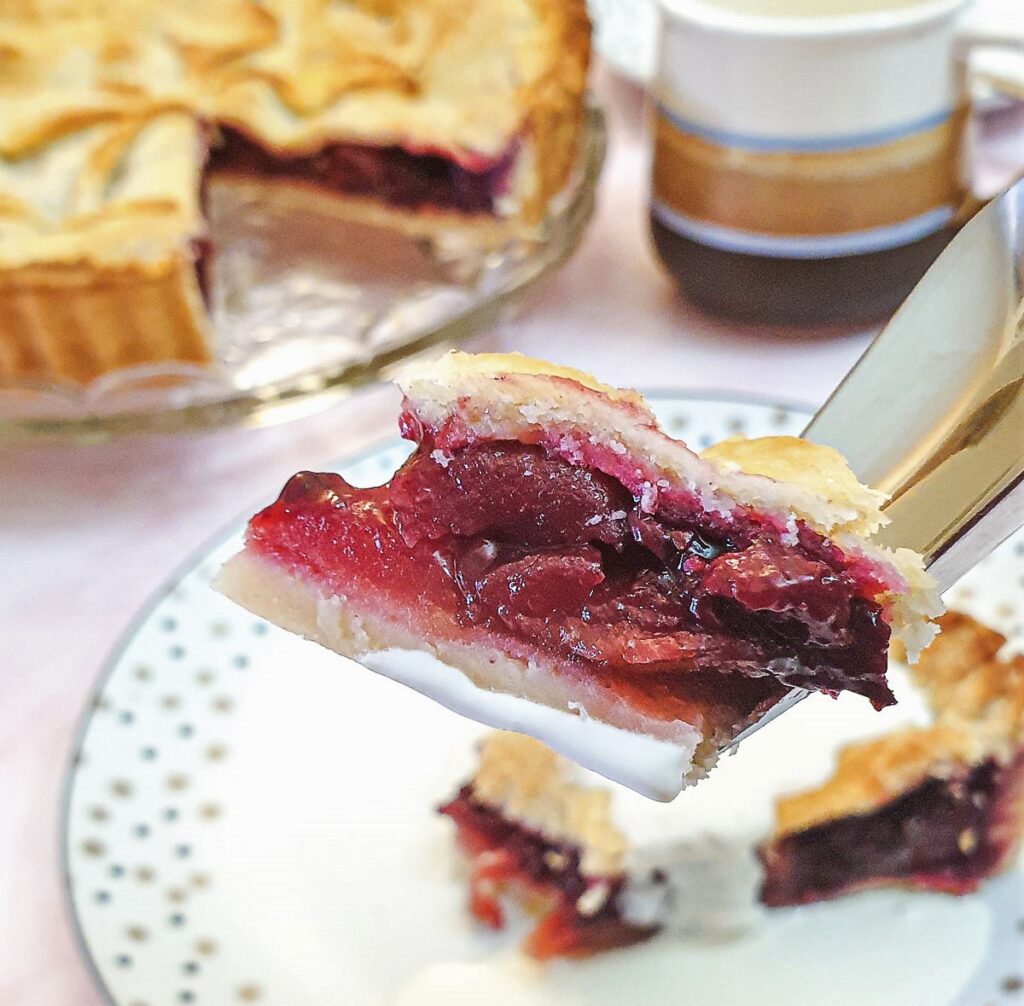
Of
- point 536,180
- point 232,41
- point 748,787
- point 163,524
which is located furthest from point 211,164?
point 748,787

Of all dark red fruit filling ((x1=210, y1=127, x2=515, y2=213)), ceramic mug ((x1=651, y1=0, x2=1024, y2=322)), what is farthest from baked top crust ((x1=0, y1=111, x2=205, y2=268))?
ceramic mug ((x1=651, y1=0, x2=1024, y2=322))

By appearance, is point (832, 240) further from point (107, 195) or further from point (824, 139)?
point (107, 195)

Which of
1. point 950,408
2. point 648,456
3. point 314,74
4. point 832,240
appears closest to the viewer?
point 648,456

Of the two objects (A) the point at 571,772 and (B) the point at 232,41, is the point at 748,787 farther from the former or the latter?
(B) the point at 232,41

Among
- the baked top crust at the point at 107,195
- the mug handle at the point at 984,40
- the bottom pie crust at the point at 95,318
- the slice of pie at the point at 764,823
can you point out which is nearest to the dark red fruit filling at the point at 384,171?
the baked top crust at the point at 107,195

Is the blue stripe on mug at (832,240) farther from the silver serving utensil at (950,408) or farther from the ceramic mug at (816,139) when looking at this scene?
the silver serving utensil at (950,408)

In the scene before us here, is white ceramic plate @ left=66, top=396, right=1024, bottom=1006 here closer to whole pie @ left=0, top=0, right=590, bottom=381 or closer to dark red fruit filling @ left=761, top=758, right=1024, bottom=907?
dark red fruit filling @ left=761, top=758, right=1024, bottom=907

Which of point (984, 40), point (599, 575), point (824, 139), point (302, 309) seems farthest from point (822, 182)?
point (599, 575)
